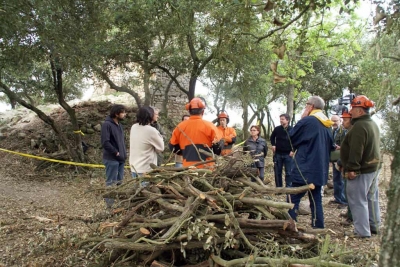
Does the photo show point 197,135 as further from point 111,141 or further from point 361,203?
point 361,203

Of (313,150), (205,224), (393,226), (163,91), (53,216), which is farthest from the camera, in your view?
(163,91)

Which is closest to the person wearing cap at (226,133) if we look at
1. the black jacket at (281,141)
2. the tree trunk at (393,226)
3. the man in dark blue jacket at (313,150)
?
the black jacket at (281,141)

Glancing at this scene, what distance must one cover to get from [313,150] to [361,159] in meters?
0.58

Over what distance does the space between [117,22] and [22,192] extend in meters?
5.13

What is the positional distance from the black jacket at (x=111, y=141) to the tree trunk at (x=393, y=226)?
4.46m

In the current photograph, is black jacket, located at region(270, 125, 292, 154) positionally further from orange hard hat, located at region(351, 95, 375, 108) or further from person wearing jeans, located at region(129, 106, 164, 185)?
person wearing jeans, located at region(129, 106, 164, 185)

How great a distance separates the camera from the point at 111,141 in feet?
18.6

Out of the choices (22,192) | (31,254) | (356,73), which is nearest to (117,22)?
(22,192)

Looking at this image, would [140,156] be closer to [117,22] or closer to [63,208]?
[63,208]

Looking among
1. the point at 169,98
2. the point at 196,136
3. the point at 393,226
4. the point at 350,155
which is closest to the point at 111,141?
the point at 196,136

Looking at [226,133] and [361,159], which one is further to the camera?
[226,133]

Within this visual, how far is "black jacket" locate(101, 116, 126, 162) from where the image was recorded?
18.2 feet

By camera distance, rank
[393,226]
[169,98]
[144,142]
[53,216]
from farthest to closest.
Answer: [169,98]
[53,216]
[144,142]
[393,226]

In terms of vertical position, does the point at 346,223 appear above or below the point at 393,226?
below
